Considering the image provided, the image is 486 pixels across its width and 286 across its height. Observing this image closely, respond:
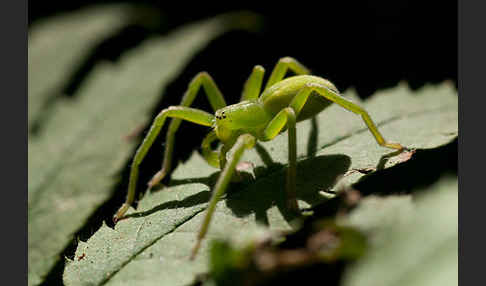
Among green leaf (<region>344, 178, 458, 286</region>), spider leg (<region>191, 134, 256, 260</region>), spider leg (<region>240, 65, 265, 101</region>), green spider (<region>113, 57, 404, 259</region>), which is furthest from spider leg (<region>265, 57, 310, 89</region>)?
green leaf (<region>344, 178, 458, 286</region>)

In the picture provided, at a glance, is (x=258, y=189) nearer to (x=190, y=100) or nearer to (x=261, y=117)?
(x=261, y=117)

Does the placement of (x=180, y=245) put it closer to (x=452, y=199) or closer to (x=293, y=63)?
(x=452, y=199)

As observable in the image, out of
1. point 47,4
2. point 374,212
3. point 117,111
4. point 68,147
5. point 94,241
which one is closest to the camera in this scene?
point 374,212

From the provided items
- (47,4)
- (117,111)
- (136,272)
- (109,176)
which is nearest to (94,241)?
(136,272)

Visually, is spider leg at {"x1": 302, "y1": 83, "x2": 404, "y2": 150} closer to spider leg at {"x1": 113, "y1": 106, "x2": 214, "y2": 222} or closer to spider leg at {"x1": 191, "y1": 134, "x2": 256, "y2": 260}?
spider leg at {"x1": 191, "y1": 134, "x2": 256, "y2": 260}

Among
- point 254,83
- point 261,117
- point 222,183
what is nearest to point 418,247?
point 222,183

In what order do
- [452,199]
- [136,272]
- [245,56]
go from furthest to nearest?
[245,56] → [136,272] → [452,199]
